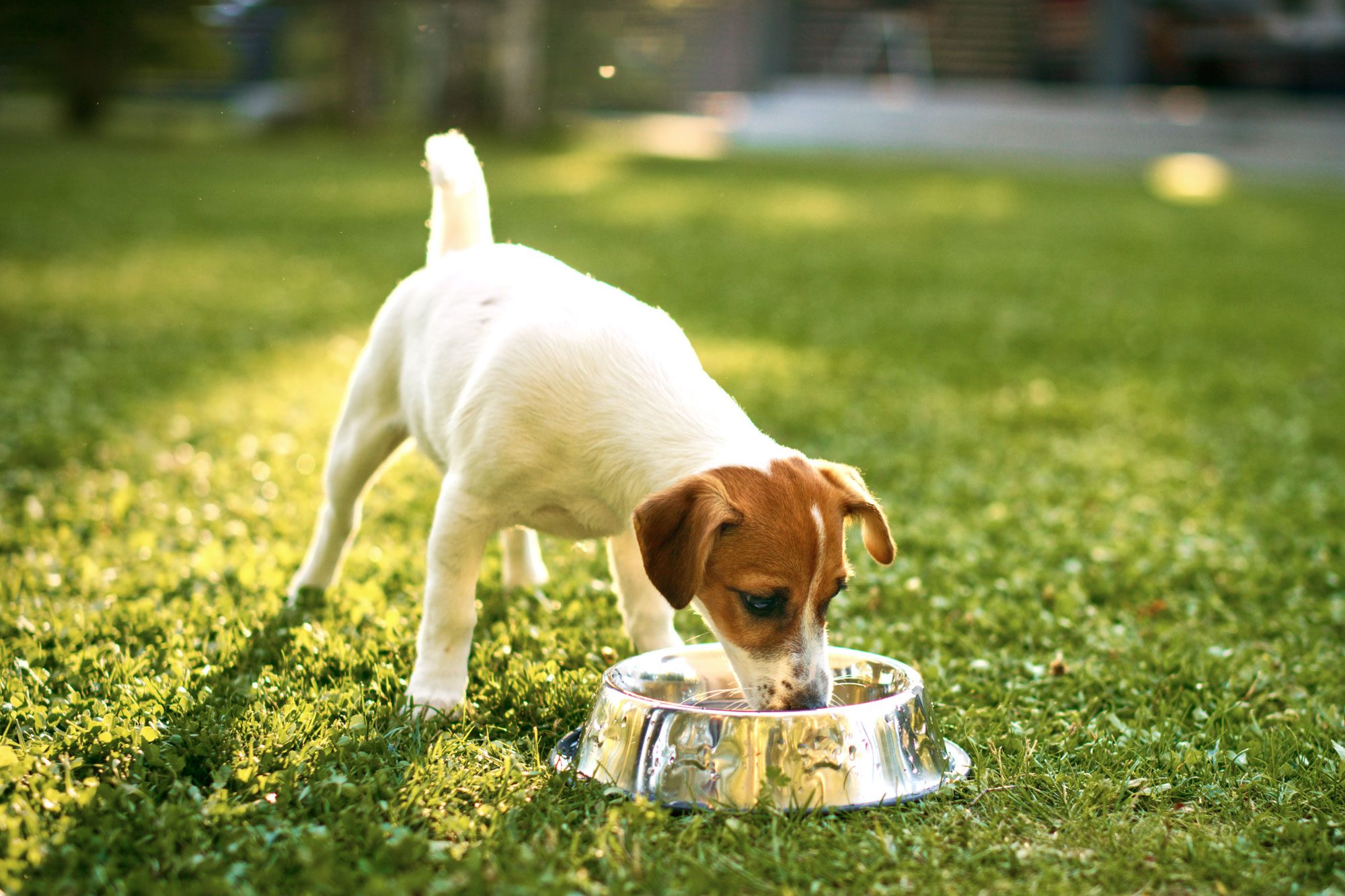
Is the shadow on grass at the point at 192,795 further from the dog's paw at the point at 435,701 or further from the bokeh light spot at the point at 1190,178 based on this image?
the bokeh light spot at the point at 1190,178

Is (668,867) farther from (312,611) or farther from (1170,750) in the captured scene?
(312,611)

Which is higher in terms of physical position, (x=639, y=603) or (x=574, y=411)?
(x=574, y=411)

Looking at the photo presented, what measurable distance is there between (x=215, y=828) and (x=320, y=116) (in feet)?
97.6

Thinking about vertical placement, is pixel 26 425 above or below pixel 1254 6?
below

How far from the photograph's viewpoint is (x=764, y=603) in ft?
11.6

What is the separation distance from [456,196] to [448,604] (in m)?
1.61

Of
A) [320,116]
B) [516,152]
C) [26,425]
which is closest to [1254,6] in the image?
[516,152]

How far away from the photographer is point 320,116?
31.1 meters

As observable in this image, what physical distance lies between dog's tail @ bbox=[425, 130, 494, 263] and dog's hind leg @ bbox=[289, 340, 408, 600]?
0.51 m

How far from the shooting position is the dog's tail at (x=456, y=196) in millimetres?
4934

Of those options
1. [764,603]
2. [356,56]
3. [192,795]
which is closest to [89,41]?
[356,56]

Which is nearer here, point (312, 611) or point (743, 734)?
point (743, 734)

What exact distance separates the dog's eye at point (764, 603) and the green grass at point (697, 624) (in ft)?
1.70

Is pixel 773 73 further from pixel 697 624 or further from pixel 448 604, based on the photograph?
pixel 448 604
